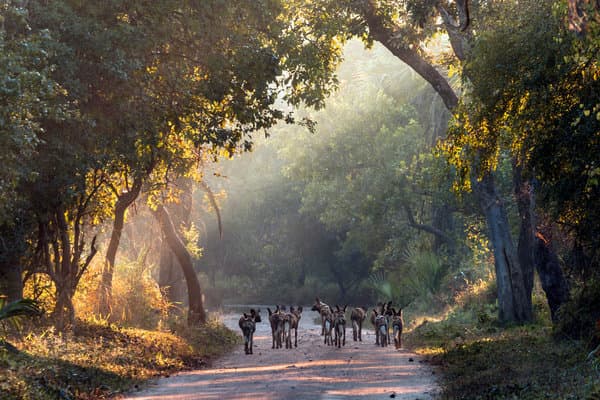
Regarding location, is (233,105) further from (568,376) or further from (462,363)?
(568,376)

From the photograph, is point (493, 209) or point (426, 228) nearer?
point (493, 209)

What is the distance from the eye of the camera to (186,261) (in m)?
29.0

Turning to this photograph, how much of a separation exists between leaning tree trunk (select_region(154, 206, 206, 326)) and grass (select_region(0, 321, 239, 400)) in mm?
4084


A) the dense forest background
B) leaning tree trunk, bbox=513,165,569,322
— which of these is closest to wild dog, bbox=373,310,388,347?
the dense forest background

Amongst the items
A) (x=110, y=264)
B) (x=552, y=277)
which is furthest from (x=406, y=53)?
(x=110, y=264)

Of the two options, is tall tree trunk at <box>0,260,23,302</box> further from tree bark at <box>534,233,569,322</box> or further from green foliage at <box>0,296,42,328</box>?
tree bark at <box>534,233,569,322</box>

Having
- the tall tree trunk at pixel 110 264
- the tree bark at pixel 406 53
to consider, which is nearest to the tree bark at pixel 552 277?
the tree bark at pixel 406 53

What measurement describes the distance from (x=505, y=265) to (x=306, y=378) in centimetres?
1079

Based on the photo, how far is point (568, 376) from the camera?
39.9 feet

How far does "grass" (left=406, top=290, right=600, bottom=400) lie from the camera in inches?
452

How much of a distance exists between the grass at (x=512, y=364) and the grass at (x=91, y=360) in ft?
16.8

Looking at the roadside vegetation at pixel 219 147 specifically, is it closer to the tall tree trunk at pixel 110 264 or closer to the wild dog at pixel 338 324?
the tall tree trunk at pixel 110 264

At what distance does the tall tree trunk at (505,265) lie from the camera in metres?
24.3

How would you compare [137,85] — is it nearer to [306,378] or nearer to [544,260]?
[306,378]
